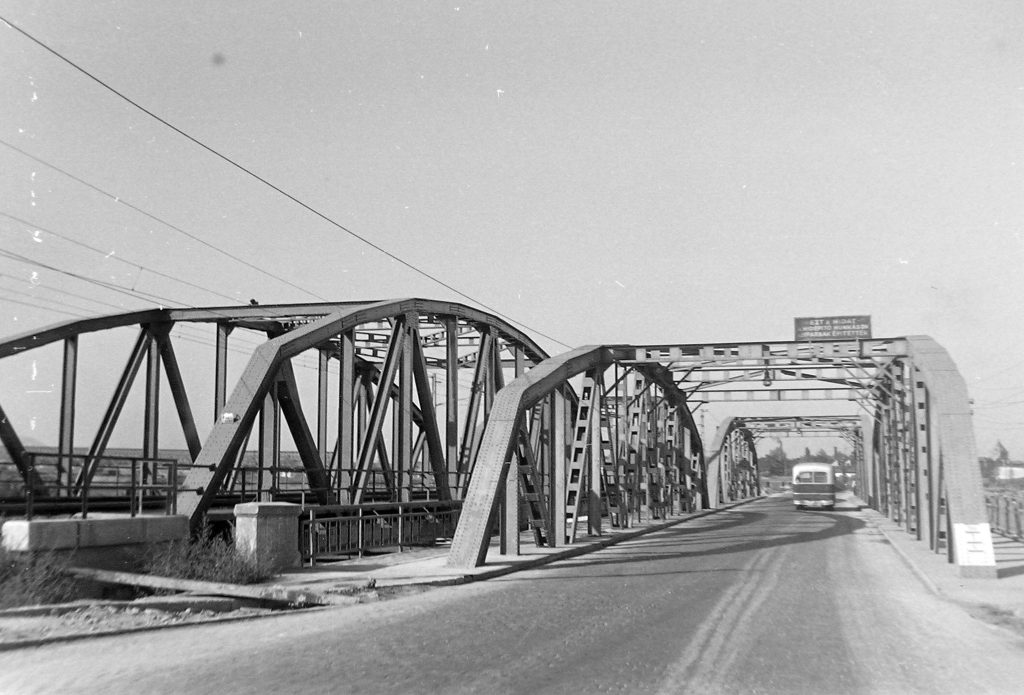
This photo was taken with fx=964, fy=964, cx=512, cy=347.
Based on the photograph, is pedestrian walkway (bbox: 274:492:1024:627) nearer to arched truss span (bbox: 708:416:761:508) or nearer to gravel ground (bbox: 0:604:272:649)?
gravel ground (bbox: 0:604:272:649)

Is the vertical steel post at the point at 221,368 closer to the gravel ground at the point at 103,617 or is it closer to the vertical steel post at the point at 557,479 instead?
the vertical steel post at the point at 557,479

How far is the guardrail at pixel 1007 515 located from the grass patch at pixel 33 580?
79.2 ft

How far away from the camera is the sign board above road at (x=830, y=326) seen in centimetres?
3634

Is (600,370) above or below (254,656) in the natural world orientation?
above

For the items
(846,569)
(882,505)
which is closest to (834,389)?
(882,505)

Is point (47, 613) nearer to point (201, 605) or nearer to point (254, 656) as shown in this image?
point (201, 605)

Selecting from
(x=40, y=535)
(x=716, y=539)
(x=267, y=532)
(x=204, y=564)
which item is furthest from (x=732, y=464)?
(x=40, y=535)

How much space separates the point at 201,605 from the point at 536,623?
15.3 feet

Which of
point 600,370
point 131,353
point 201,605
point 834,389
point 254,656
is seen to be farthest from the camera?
point 834,389

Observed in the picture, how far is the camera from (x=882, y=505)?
4884 centimetres

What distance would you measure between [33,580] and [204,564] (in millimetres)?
A: 2994

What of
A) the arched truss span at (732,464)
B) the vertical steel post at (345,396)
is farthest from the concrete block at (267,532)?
the arched truss span at (732,464)

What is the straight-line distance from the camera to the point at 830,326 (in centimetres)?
3662

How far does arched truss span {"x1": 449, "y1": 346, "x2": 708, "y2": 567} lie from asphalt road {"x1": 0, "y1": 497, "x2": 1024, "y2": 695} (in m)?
3.78
